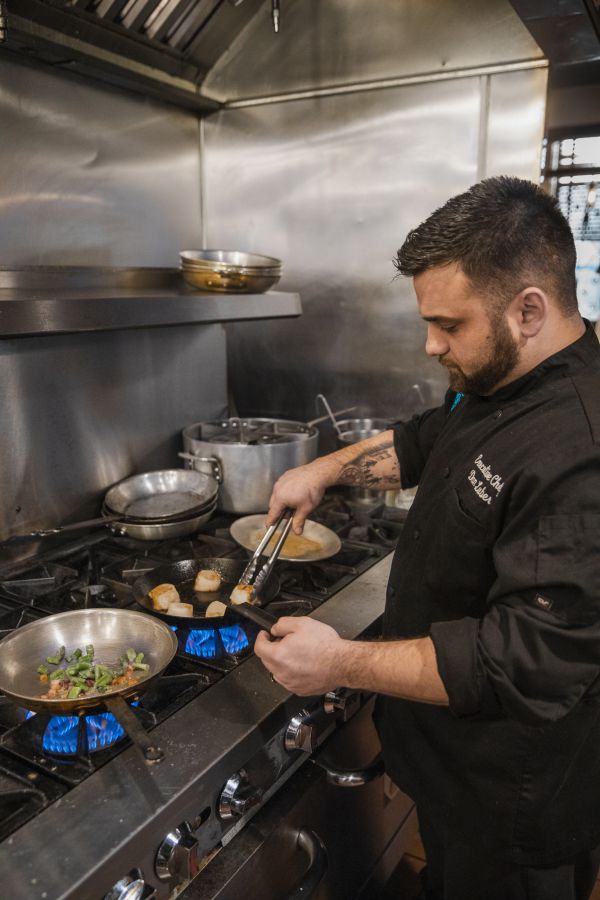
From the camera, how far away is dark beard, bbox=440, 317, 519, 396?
1103mm

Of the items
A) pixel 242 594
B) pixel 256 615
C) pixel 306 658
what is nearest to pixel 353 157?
pixel 242 594

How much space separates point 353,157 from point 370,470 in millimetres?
1171

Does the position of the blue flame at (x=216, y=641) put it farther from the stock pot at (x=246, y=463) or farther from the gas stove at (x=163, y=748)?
the stock pot at (x=246, y=463)

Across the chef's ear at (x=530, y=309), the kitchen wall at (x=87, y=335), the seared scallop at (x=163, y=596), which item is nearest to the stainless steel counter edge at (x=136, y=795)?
the seared scallop at (x=163, y=596)

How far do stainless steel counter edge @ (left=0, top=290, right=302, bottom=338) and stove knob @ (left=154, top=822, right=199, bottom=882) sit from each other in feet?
2.75

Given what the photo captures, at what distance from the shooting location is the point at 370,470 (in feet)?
5.44

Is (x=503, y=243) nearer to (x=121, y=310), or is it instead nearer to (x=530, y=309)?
(x=530, y=309)

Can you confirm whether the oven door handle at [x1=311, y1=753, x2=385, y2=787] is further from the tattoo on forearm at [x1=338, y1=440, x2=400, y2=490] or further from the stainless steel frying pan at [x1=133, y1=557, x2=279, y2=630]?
the tattoo on forearm at [x1=338, y1=440, x2=400, y2=490]

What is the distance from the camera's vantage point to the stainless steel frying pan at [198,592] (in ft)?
4.37

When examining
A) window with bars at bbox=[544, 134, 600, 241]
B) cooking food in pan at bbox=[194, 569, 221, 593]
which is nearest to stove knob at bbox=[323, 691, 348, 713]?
cooking food in pan at bbox=[194, 569, 221, 593]

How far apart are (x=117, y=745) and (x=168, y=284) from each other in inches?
50.2

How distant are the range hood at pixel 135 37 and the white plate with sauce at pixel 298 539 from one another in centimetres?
118

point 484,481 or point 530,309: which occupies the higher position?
point 530,309

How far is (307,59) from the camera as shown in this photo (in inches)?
91.3
